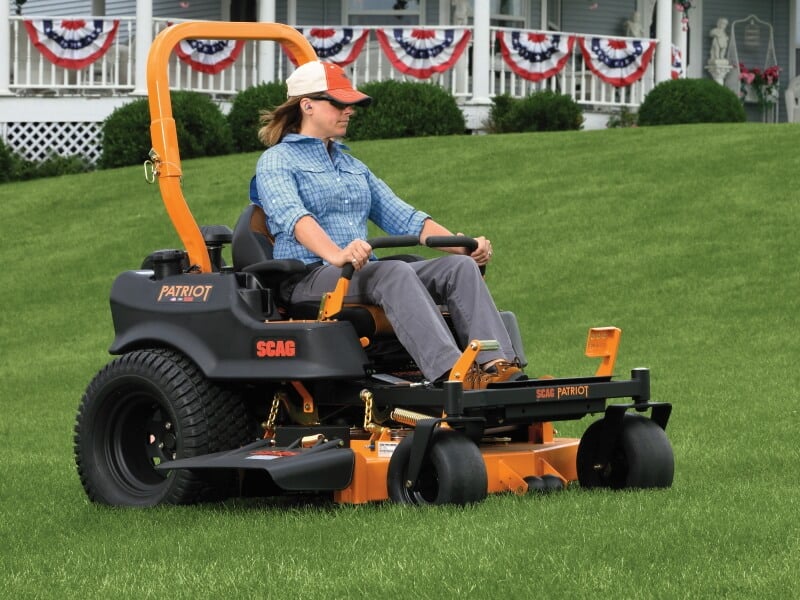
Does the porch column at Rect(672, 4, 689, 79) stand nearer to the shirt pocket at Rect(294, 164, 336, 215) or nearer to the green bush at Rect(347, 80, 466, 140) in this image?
the green bush at Rect(347, 80, 466, 140)

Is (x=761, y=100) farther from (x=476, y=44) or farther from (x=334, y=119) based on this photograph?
(x=334, y=119)

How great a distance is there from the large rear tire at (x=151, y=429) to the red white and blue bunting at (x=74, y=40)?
18.3 meters

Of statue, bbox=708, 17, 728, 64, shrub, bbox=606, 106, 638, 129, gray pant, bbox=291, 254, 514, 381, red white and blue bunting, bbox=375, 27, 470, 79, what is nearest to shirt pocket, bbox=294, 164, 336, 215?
gray pant, bbox=291, 254, 514, 381

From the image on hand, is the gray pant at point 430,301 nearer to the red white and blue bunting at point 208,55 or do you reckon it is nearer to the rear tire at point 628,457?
the rear tire at point 628,457

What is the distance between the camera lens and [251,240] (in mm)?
6859

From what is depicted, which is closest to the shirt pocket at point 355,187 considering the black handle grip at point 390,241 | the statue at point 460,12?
the black handle grip at point 390,241

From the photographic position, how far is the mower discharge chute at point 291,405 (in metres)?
5.96

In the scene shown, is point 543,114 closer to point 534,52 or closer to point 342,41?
point 534,52

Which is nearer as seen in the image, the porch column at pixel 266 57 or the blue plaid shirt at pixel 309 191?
the blue plaid shirt at pixel 309 191

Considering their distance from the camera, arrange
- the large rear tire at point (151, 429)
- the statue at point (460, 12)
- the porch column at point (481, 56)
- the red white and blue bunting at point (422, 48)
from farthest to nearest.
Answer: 1. the statue at point (460, 12)
2. the porch column at point (481, 56)
3. the red white and blue bunting at point (422, 48)
4. the large rear tire at point (151, 429)

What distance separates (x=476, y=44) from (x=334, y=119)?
18378mm

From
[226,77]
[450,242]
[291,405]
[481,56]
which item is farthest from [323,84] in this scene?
[226,77]

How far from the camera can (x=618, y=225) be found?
1634cm

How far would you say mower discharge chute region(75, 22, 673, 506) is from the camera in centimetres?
596
